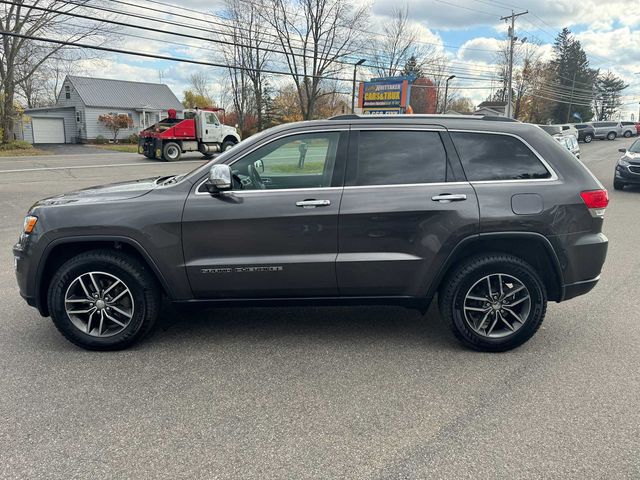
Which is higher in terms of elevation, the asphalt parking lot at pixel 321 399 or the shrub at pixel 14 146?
the shrub at pixel 14 146

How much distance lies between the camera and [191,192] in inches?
146

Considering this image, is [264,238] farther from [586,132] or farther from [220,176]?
[586,132]

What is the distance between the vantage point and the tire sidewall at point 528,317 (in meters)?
3.77

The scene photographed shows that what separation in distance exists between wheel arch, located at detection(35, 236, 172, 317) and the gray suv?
1cm

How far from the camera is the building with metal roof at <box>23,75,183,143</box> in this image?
1705 inches

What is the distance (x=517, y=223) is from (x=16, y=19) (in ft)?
120

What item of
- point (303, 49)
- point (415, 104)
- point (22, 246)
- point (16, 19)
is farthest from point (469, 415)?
point (415, 104)

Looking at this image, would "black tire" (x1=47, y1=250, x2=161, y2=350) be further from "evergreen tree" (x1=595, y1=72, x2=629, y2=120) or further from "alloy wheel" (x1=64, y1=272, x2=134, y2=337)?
"evergreen tree" (x1=595, y1=72, x2=629, y2=120)

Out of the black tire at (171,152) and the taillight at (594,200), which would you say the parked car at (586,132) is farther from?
the taillight at (594,200)

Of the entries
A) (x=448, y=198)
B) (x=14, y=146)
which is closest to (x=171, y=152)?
(x=14, y=146)

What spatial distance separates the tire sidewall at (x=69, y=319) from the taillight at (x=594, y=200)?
3500mm

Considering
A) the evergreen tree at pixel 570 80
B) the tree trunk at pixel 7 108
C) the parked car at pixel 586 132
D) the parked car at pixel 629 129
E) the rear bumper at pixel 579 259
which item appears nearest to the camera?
the rear bumper at pixel 579 259

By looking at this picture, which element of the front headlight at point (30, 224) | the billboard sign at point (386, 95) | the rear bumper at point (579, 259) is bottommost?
the rear bumper at point (579, 259)

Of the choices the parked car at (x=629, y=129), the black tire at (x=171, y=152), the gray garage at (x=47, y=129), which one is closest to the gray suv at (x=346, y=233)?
the black tire at (x=171, y=152)
